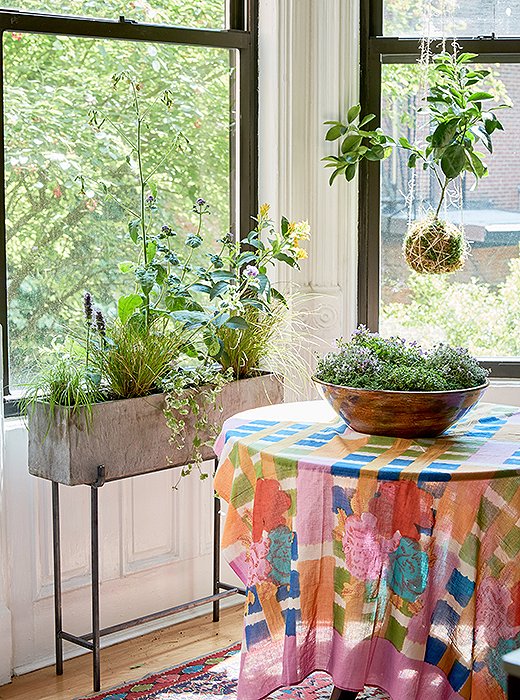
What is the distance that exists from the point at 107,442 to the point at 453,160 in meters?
1.57

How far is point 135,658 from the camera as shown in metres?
3.32

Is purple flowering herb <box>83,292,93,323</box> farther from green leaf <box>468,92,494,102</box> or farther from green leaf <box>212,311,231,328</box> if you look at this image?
green leaf <box>468,92,494,102</box>

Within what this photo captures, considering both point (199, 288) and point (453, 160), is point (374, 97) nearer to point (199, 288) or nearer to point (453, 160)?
point (453, 160)

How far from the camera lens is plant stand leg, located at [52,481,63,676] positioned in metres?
3.16

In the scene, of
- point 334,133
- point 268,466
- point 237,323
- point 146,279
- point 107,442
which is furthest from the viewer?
point 334,133

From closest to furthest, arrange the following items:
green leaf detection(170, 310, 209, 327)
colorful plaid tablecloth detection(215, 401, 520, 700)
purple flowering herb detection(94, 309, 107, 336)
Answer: colorful plaid tablecloth detection(215, 401, 520, 700) → purple flowering herb detection(94, 309, 107, 336) → green leaf detection(170, 310, 209, 327)

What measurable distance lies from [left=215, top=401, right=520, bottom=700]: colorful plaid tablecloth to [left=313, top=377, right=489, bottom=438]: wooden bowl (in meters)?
0.04

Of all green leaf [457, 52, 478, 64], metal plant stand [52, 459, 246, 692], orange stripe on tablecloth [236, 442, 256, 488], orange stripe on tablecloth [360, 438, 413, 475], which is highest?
green leaf [457, 52, 478, 64]

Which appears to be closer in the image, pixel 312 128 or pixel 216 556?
pixel 216 556

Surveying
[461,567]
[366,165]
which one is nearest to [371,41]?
[366,165]

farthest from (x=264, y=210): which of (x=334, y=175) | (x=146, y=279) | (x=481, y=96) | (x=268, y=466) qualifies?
(x=268, y=466)

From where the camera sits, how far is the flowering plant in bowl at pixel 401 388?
252 cm

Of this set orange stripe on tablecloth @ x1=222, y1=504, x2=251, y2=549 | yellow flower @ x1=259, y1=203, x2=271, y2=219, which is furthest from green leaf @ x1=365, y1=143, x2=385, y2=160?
orange stripe on tablecloth @ x1=222, y1=504, x2=251, y2=549

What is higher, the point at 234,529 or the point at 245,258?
the point at 245,258
